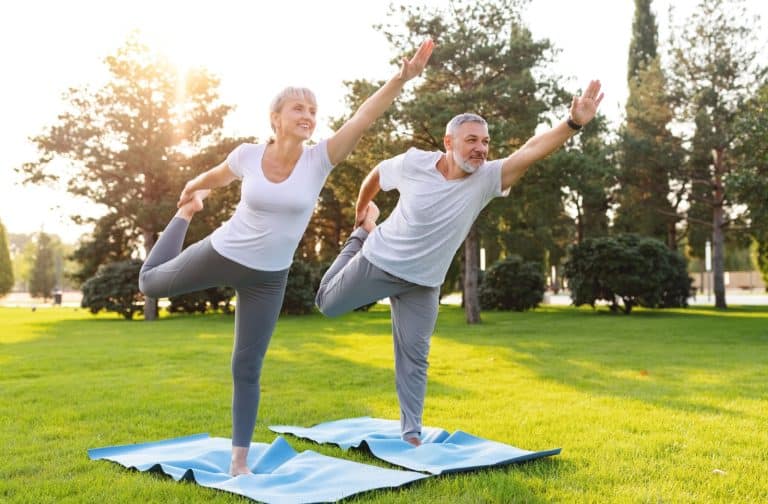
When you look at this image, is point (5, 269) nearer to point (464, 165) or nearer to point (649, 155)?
point (649, 155)

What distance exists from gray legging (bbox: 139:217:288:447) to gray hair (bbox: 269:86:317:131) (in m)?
0.99

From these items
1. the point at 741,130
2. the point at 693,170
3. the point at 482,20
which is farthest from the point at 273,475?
the point at 693,170

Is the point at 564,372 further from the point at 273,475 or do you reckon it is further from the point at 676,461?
→ the point at 273,475

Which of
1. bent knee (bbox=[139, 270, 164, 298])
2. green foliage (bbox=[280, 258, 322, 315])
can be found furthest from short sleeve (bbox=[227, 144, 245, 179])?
green foliage (bbox=[280, 258, 322, 315])

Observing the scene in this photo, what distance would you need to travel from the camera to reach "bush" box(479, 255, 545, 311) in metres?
29.7

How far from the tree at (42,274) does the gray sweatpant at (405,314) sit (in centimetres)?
5417

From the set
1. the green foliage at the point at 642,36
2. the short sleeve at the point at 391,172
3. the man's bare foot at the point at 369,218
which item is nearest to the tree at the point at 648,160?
the green foliage at the point at 642,36

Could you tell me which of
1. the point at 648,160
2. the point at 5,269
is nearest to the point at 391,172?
the point at 648,160

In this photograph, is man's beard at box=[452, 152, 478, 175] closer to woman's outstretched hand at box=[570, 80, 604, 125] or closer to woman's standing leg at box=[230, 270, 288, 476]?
woman's outstretched hand at box=[570, 80, 604, 125]

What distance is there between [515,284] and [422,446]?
24559 mm

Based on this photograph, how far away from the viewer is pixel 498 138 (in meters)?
19.4

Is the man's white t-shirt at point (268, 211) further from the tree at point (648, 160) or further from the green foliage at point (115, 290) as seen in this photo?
the tree at point (648, 160)

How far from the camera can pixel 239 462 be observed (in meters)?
5.07

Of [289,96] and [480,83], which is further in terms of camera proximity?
[480,83]
